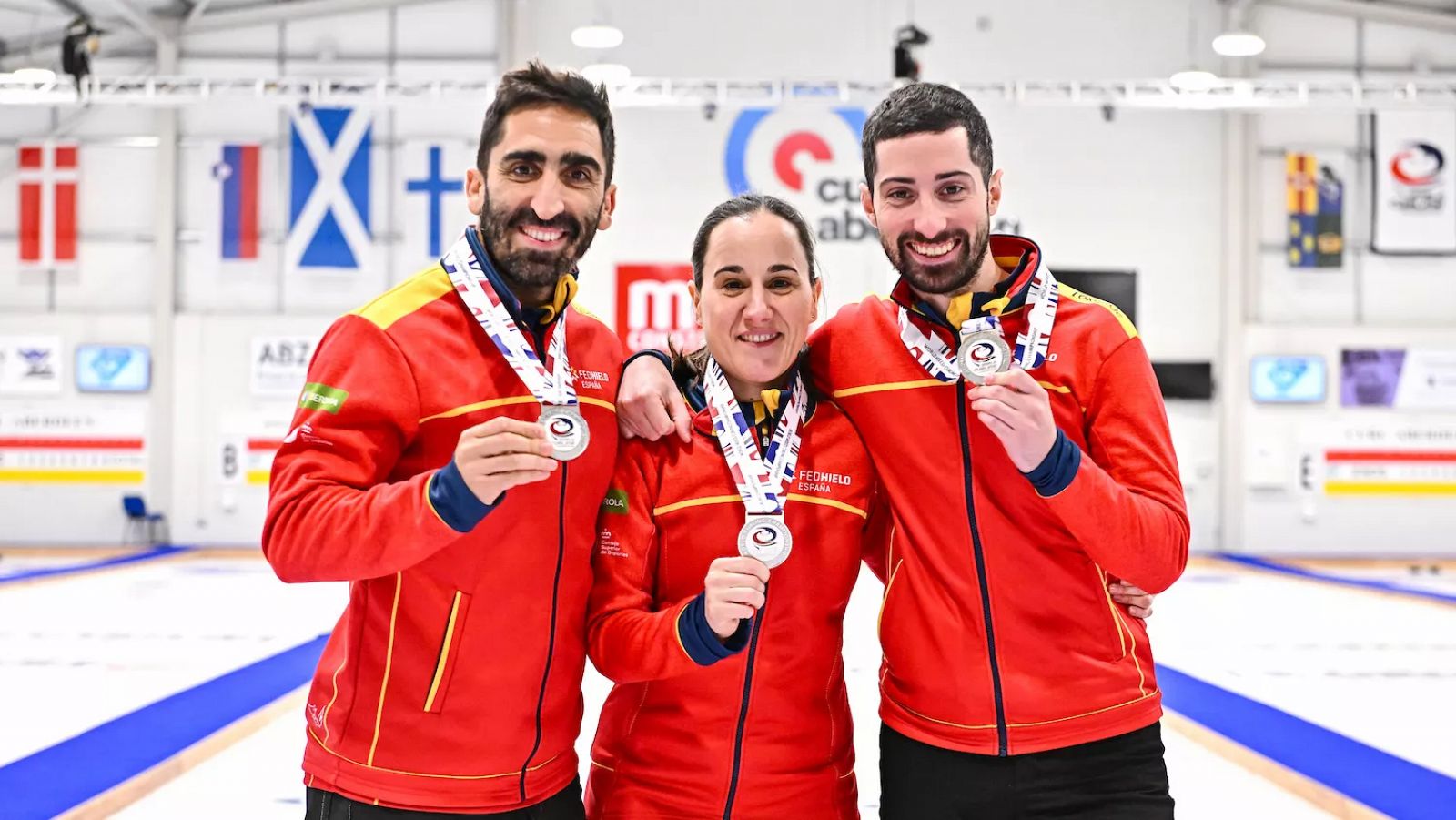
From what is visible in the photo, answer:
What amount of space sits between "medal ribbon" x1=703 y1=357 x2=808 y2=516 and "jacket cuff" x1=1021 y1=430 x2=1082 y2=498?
22.2 inches

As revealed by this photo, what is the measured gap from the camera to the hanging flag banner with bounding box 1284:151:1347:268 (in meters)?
17.2

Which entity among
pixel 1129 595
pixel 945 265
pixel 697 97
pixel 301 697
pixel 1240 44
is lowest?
pixel 301 697

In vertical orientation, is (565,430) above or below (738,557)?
above

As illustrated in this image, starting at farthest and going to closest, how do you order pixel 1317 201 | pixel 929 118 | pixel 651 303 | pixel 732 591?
pixel 1317 201 < pixel 651 303 < pixel 929 118 < pixel 732 591

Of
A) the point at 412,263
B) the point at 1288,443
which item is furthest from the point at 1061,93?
the point at 412,263

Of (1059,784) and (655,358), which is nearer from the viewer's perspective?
(1059,784)

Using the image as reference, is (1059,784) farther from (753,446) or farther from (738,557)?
(753,446)

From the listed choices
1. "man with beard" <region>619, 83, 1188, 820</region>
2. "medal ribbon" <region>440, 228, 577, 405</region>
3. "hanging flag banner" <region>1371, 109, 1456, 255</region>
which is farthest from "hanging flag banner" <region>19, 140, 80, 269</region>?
"hanging flag banner" <region>1371, 109, 1456, 255</region>

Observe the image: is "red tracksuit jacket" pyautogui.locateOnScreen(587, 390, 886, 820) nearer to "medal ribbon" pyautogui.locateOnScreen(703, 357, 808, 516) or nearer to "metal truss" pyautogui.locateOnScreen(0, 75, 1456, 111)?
"medal ribbon" pyautogui.locateOnScreen(703, 357, 808, 516)

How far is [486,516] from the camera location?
6.89ft

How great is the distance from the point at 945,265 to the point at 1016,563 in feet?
2.18

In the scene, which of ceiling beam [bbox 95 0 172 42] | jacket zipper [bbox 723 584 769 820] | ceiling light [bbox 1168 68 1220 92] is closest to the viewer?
jacket zipper [bbox 723 584 769 820]

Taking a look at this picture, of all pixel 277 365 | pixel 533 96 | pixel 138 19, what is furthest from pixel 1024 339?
pixel 138 19

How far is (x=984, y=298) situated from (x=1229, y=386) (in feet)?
53.9
